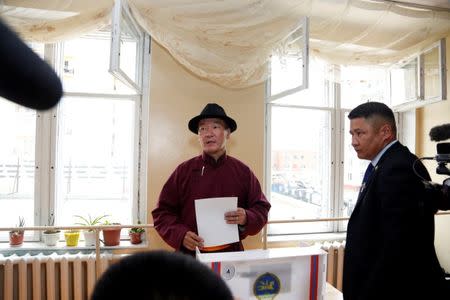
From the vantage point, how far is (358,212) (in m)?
1.36

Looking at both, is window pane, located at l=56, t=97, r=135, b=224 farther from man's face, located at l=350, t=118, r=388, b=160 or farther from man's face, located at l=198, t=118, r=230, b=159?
man's face, located at l=350, t=118, r=388, b=160

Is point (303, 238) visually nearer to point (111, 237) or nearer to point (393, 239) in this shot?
point (111, 237)

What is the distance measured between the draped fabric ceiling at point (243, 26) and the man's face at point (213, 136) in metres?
0.73

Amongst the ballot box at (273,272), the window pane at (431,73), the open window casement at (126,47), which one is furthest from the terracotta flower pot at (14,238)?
the window pane at (431,73)

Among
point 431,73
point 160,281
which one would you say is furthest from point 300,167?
point 160,281

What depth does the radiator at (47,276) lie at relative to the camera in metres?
2.14

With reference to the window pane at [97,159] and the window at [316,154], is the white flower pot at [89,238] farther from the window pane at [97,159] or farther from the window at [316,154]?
the window at [316,154]

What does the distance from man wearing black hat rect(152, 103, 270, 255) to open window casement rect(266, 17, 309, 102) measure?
690 mm

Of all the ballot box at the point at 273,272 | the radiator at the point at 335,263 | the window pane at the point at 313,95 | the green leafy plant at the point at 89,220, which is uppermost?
the window pane at the point at 313,95

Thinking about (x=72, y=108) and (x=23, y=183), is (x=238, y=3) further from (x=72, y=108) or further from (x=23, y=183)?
(x=23, y=183)

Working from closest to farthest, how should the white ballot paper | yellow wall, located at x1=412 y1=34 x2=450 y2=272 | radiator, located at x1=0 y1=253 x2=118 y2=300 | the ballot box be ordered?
the ballot box, the white ballot paper, radiator, located at x1=0 y1=253 x2=118 y2=300, yellow wall, located at x1=412 y1=34 x2=450 y2=272

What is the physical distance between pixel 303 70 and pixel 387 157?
901 mm

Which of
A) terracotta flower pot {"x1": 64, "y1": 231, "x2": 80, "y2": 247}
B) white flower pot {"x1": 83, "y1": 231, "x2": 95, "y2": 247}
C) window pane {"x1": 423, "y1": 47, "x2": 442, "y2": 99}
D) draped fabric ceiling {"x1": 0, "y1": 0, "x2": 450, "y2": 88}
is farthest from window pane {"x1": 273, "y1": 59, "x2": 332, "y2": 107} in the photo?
terracotta flower pot {"x1": 64, "y1": 231, "x2": 80, "y2": 247}

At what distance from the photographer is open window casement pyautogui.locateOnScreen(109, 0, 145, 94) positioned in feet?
5.10
